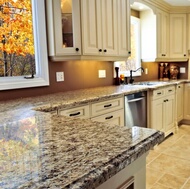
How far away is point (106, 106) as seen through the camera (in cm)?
240

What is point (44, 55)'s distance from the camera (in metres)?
2.46

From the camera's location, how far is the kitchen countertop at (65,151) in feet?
1.87

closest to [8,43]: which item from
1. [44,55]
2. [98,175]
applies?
[44,55]

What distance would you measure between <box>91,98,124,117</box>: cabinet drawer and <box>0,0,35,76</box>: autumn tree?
801 mm

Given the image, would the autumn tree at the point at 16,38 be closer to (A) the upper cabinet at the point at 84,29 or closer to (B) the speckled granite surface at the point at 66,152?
(A) the upper cabinet at the point at 84,29

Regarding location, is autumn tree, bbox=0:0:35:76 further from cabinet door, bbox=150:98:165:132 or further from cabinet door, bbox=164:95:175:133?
cabinet door, bbox=164:95:175:133

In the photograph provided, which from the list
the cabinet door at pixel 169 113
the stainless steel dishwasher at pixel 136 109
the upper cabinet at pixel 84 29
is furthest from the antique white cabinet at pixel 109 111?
the cabinet door at pixel 169 113

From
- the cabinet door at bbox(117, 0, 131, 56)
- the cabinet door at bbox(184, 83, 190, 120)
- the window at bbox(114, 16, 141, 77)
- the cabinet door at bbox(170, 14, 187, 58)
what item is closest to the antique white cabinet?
the cabinet door at bbox(117, 0, 131, 56)

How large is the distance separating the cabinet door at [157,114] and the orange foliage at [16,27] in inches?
75.1

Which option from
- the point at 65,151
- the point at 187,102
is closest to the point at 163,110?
the point at 187,102

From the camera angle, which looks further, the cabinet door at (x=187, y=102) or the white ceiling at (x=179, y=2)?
the cabinet door at (x=187, y=102)

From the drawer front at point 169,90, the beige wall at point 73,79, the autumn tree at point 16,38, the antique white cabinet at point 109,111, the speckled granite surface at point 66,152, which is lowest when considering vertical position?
the antique white cabinet at point 109,111

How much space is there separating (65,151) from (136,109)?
2.34 metres

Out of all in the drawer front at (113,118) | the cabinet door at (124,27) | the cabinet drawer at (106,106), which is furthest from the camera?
the cabinet door at (124,27)
